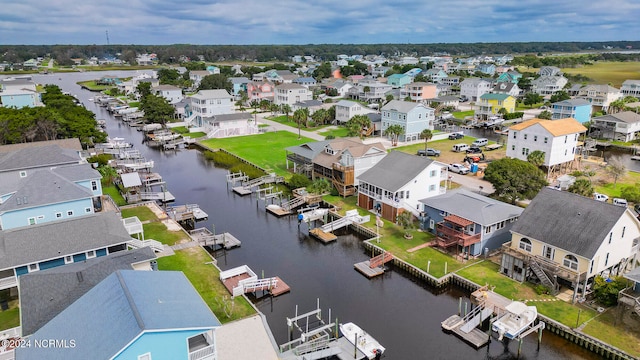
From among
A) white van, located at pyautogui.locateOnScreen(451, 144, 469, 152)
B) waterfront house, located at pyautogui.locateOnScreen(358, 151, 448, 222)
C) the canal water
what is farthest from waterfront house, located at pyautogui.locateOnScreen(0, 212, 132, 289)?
white van, located at pyautogui.locateOnScreen(451, 144, 469, 152)

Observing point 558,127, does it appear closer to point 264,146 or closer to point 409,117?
point 409,117

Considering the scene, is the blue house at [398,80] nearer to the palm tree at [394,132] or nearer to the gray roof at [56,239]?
the palm tree at [394,132]

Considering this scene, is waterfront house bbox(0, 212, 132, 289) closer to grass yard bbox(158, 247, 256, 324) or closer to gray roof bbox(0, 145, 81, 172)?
grass yard bbox(158, 247, 256, 324)

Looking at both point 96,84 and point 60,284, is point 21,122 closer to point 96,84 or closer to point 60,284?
point 60,284

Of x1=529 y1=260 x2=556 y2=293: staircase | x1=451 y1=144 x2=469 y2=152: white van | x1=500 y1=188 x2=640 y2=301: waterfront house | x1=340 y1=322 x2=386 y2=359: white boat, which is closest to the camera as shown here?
x1=340 y1=322 x2=386 y2=359: white boat

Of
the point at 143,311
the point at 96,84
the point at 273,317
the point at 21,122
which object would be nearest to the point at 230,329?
the point at 273,317

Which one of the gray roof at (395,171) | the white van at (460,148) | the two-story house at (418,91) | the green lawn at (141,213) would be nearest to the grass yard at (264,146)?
the gray roof at (395,171)
